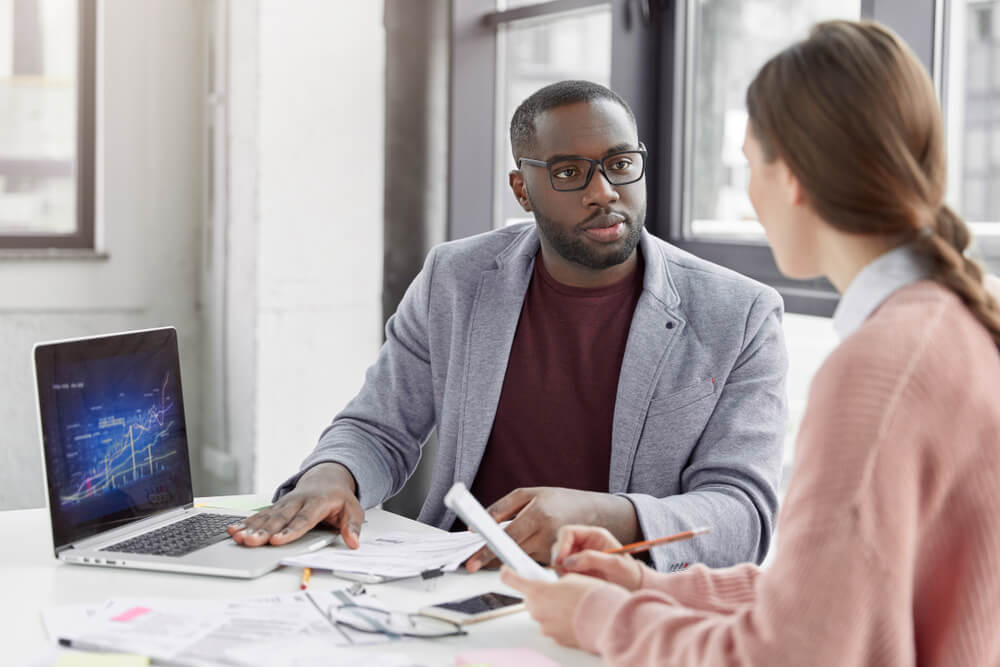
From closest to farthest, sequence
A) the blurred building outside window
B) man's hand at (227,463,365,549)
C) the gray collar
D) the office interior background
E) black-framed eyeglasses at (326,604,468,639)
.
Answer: the gray collar < black-framed eyeglasses at (326,604,468,639) < man's hand at (227,463,365,549) < the office interior background < the blurred building outside window

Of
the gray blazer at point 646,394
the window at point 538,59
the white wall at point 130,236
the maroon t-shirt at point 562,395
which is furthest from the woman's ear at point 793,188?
the white wall at point 130,236

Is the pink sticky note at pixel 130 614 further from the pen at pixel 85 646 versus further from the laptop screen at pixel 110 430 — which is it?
the laptop screen at pixel 110 430

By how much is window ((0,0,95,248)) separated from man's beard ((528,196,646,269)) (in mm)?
2118

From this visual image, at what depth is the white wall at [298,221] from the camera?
3314 mm

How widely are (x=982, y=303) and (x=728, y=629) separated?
0.37m

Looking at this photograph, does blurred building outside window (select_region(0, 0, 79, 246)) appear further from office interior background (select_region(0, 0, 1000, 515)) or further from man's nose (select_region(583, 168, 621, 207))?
man's nose (select_region(583, 168, 621, 207))

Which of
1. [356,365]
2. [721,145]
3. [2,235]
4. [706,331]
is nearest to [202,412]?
[356,365]

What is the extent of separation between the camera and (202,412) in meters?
3.71

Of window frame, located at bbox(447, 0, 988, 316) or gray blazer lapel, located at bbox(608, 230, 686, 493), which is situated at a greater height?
window frame, located at bbox(447, 0, 988, 316)

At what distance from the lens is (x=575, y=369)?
199 cm

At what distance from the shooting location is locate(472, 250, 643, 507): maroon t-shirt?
6.40 feet

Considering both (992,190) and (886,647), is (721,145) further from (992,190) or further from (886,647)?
(886,647)

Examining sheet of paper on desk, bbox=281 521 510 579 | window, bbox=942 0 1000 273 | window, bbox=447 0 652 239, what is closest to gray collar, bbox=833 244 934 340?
sheet of paper on desk, bbox=281 521 510 579

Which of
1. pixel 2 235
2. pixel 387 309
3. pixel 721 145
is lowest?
pixel 387 309
